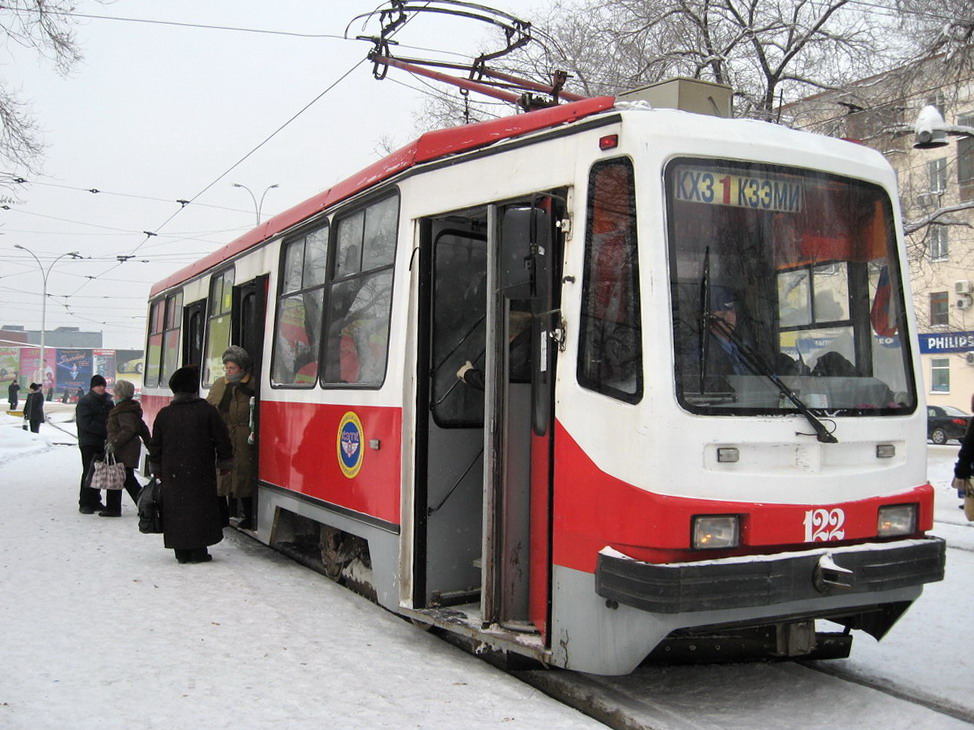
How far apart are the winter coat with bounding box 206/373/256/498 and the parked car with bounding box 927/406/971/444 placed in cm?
2656

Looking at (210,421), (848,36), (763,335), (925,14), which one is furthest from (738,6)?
(763,335)

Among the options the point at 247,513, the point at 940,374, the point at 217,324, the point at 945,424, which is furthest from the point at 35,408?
the point at 940,374

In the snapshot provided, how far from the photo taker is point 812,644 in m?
4.54

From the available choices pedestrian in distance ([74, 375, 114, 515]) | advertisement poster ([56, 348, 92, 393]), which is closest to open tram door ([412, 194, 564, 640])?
pedestrian in distance ([74, 375, 114, 515])

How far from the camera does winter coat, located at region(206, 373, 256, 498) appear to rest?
817 centimetres

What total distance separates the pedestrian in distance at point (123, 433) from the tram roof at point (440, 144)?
10.7 ft

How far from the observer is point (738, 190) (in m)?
4.37

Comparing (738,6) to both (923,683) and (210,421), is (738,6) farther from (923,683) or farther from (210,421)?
(923,683)

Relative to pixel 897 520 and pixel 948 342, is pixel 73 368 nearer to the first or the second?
pixel 948 342

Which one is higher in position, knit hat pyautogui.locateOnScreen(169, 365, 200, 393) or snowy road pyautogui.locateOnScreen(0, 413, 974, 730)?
knit hat pyautogui.locateOnScreen(169, 365, 200, 393)

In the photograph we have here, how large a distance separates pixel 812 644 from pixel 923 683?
38.7 inches

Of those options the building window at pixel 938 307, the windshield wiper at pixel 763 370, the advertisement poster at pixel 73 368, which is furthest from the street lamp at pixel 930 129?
the advertisement poster at pixel 73 368

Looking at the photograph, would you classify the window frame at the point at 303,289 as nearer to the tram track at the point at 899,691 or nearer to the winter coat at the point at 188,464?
the winter coat at the point at 188,464

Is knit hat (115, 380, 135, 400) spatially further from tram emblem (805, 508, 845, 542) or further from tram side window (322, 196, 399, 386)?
tram emblem (805, 508, 845, 542)
